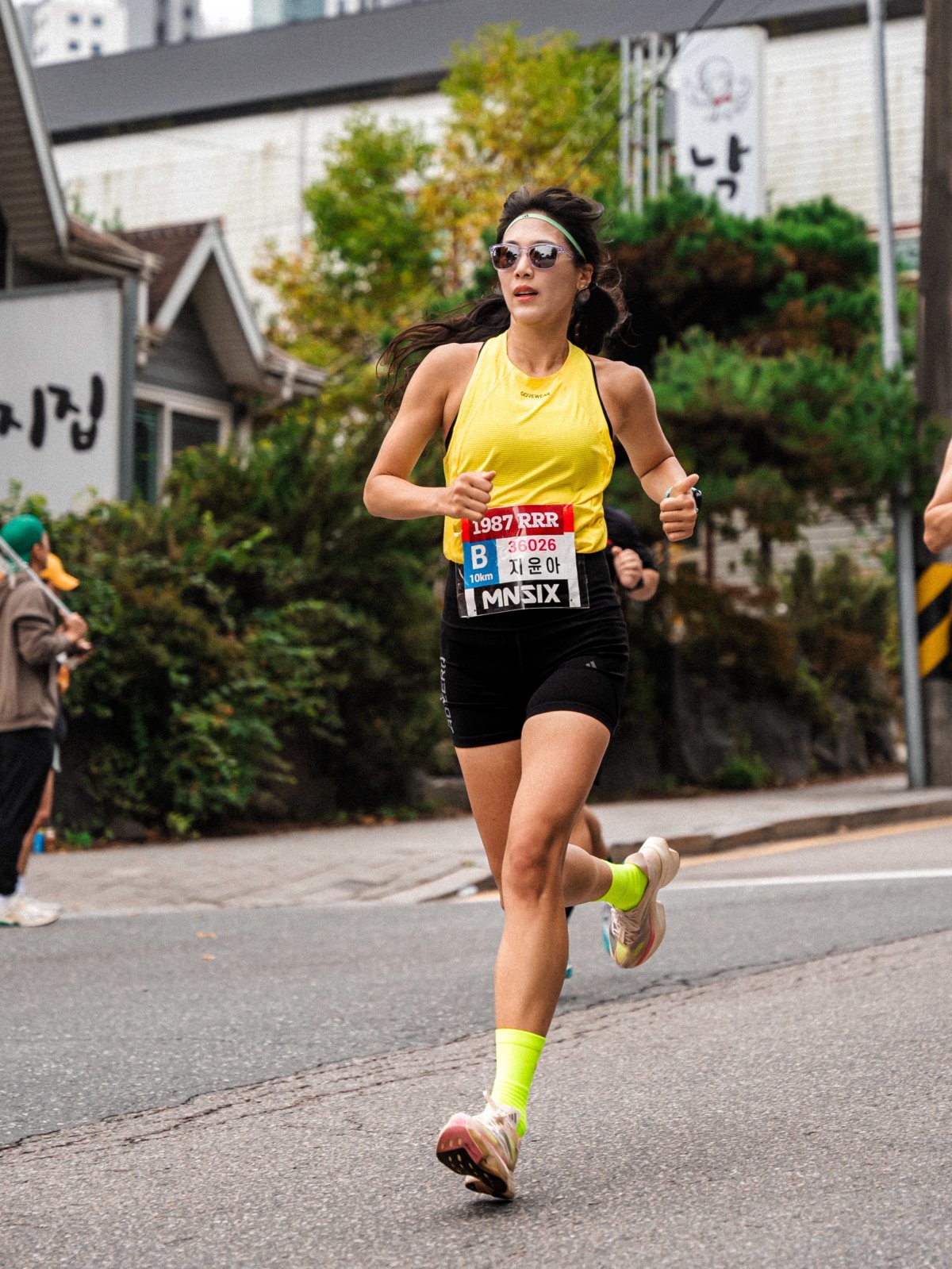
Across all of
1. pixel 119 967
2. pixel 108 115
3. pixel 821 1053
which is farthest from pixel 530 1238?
pixel 108 115

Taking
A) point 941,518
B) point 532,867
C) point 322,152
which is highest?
point 322,152

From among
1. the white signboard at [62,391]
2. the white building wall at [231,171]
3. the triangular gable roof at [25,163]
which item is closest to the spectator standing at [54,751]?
the white signboard at [62,391]

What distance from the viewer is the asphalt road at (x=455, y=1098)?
3.18 m

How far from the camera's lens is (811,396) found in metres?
15.5

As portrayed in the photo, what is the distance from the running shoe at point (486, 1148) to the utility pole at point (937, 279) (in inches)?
537

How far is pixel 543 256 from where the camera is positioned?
12.9 ft

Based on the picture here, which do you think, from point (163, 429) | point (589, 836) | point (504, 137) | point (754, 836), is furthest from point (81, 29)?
point (589, 836)

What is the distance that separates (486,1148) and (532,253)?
2000mm

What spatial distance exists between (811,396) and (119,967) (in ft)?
34.3

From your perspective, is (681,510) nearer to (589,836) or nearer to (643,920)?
(643,920)

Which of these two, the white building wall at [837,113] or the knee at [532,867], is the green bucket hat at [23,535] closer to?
the knee at [532,867]

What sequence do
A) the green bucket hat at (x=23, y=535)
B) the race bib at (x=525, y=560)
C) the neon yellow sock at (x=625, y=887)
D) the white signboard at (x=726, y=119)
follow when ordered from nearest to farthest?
the race bib at (x=525, y=560) → the neon yellow sock at (x=625, y=887) → the green bucket hat at (x=23, y=535) → the white signboard at (x=726, y=119)

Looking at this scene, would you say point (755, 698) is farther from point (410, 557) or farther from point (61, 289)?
point (61, 289)

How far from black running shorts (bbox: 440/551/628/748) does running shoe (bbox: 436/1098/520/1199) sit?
34.8 inches
